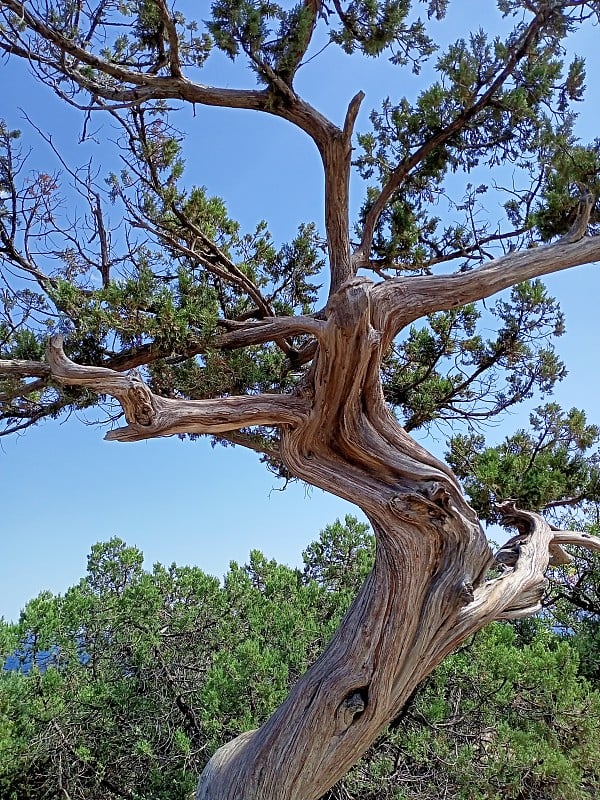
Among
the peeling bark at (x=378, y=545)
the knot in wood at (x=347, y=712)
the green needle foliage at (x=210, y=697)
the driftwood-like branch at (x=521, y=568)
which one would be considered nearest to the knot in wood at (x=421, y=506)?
the peeling bark at (x=378, y=545)

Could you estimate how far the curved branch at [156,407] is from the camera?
1.74 metres

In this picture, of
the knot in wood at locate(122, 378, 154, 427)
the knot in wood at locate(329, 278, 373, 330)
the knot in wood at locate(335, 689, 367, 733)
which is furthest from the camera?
the knot in wood at locate(329, 278, 373, 330)

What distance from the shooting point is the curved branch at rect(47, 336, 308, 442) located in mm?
1742

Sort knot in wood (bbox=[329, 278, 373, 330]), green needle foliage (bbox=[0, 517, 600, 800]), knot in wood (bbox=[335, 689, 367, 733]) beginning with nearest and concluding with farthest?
knot in wood (bbox=[335, 689, 367, 733]) < knot in wood (bbox=[329, 278, 373, 330]) < green needle foliage (bbox=[0, 517, 600, 800])

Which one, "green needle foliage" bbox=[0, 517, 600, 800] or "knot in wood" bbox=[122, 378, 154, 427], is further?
"green needle foliage" bbox=[0, 517, 600, 800]

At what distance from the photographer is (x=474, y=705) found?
3.41 m

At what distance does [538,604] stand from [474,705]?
1448 mm

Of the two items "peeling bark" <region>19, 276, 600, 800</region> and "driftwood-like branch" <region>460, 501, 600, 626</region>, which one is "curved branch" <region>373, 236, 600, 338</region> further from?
"driftwood-like branch" <region>460, 501, 600, 626</region>

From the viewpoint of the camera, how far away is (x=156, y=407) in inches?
69.4

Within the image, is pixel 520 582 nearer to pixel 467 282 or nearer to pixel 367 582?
pixel 367 582

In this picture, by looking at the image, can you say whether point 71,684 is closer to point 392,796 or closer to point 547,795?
point 392,796

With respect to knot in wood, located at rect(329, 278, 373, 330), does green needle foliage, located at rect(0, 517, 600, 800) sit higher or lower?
lower

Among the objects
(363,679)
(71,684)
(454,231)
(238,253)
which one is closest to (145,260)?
(238,253)

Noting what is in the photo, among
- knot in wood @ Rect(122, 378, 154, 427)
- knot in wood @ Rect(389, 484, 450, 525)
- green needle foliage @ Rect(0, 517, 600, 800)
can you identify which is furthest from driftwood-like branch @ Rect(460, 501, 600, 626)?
knot in wood @ Rect(122, 378, 154, 427)
